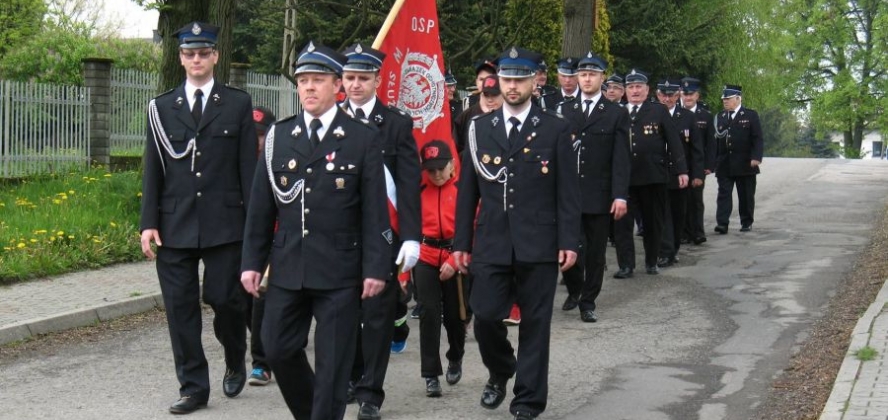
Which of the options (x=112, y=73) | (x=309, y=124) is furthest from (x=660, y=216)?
(x=112, y=73)

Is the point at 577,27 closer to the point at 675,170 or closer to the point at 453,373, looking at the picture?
the point at 675,170

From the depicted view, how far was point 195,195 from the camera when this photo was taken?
740cm

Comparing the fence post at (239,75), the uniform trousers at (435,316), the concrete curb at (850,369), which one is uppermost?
the fence post at (239,75)

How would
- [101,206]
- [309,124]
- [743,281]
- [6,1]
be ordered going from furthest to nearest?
1. [6,1]
2. [101,206]
3. [743,281]
4. [309,124]

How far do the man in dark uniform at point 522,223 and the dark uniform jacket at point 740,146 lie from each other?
37.6 feet

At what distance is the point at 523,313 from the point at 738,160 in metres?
11.8

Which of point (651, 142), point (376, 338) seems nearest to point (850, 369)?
point (376, 338)

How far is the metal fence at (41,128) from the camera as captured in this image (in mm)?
18203

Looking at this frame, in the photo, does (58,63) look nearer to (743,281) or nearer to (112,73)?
(112,73)

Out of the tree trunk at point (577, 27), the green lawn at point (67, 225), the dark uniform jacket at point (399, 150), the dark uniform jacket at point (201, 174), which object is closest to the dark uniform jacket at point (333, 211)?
the dark uniform jacket at point (399, 150)

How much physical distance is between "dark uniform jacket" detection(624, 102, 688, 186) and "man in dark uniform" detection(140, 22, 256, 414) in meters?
6.84

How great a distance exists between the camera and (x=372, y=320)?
23.6ft

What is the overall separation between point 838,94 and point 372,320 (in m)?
67.4

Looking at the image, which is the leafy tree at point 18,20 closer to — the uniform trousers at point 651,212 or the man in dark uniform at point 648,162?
the man in dark uniform at point 648,162
